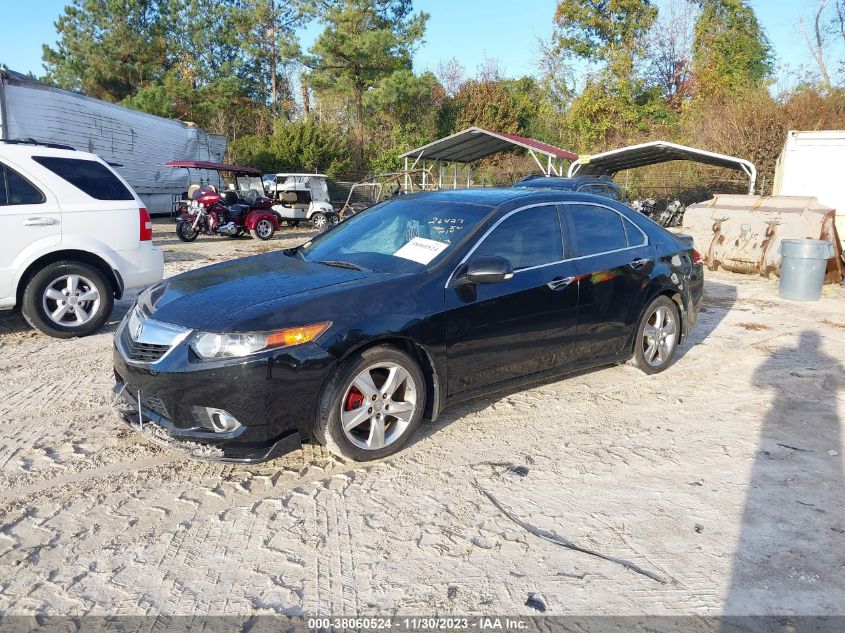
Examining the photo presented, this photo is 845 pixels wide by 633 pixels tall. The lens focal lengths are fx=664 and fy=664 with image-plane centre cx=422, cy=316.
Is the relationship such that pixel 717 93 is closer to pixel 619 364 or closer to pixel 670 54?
pixel 670 54

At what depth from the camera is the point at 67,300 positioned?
254 inches

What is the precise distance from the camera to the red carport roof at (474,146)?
68.1ft

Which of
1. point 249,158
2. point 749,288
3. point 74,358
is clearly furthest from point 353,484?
point 249,158

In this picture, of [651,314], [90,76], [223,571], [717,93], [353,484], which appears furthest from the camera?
[90,76]

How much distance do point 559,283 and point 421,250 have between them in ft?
3.43

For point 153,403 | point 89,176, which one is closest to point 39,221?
point 89,176

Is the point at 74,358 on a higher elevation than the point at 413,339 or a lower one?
lower

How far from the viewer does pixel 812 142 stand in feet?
48.9

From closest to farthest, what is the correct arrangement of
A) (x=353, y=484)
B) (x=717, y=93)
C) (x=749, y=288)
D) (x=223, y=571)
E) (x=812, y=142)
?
(x=223, y=571), (x=353, y=484), (x=749, y=288), (x=812, y=142), (x=717, y=93)

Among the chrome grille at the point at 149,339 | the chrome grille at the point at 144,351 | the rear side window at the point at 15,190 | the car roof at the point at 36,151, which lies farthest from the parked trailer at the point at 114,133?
the chrome grille at the point at 144,351

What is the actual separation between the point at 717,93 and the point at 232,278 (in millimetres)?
37592

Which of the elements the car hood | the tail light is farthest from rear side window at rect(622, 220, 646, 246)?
the tail light

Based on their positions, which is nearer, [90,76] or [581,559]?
[581,559]

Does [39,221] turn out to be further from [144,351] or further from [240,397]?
[240,397]
